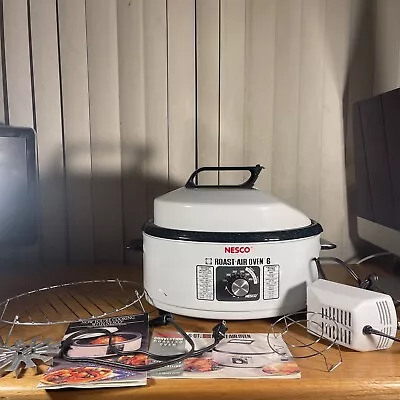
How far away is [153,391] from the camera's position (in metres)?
0.53

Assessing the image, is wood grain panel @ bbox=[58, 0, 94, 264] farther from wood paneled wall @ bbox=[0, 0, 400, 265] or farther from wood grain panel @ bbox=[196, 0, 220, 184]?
wood grain panel @ bbox=[196, 0, 220, 184]

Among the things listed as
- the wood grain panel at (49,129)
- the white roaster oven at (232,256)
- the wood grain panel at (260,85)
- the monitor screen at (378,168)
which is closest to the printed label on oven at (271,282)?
the white roaster oven at (232,256)

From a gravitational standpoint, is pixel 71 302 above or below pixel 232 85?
below

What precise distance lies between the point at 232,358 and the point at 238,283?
4.6 inches

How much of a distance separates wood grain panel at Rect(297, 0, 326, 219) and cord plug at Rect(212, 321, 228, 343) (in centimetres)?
50

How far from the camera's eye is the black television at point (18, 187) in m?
0.84

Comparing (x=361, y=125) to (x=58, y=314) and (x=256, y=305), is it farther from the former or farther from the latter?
(x=58, y=314)

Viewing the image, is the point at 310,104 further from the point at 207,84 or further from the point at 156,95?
the point at 156,95

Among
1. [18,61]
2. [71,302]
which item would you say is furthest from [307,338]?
[18,61]

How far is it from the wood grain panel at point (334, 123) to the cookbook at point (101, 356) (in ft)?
1.82

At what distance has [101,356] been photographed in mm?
592

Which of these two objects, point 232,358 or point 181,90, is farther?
point 181,90

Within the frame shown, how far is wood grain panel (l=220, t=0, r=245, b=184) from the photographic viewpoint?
1054mm

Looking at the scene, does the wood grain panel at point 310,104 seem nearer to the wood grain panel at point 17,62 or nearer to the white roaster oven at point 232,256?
the white roaster oven at point 232,256
